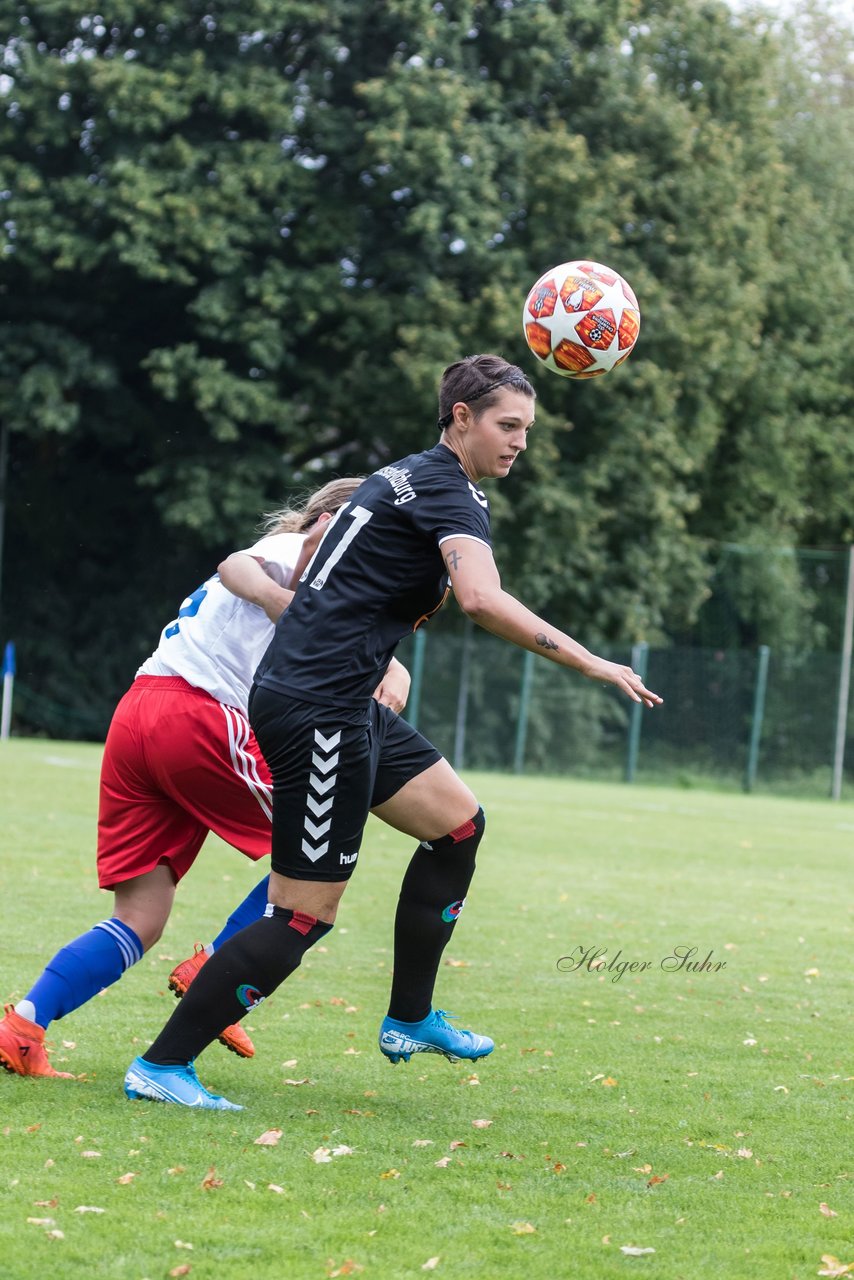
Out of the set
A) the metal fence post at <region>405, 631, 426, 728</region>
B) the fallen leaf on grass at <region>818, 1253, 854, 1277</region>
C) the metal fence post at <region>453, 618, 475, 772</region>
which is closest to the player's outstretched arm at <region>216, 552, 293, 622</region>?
the fallen leaf on grass at <region>818, 1253, 854, 1277</region>

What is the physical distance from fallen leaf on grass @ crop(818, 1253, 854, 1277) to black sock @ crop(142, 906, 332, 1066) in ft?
5.40

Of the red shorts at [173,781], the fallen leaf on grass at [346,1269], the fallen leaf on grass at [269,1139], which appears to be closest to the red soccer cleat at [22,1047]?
the red shorts at [173,781]

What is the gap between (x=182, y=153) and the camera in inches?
998

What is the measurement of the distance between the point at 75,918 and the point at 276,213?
20.6 m

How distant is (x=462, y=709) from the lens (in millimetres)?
27625

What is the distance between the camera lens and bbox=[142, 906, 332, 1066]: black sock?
178 inches

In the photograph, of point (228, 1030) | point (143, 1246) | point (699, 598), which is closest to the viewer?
point (143, 1246)

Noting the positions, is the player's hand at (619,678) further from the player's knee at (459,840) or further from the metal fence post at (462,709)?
the metal fence post at (462,709)

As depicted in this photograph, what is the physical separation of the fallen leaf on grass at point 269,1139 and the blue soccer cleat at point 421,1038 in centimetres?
69

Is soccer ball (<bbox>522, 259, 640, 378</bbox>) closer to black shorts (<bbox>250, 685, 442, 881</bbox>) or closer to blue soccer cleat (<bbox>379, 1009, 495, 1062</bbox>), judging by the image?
black shorts (<bbox>250, 685, 442, 881</bbox>)

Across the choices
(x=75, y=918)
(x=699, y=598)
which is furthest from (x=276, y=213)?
(x=75, y=918)

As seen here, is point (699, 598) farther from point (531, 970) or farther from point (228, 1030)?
point (228, 1030)

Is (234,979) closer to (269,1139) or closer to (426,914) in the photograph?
(269,1139)

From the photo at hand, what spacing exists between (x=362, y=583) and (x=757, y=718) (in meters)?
24.4
